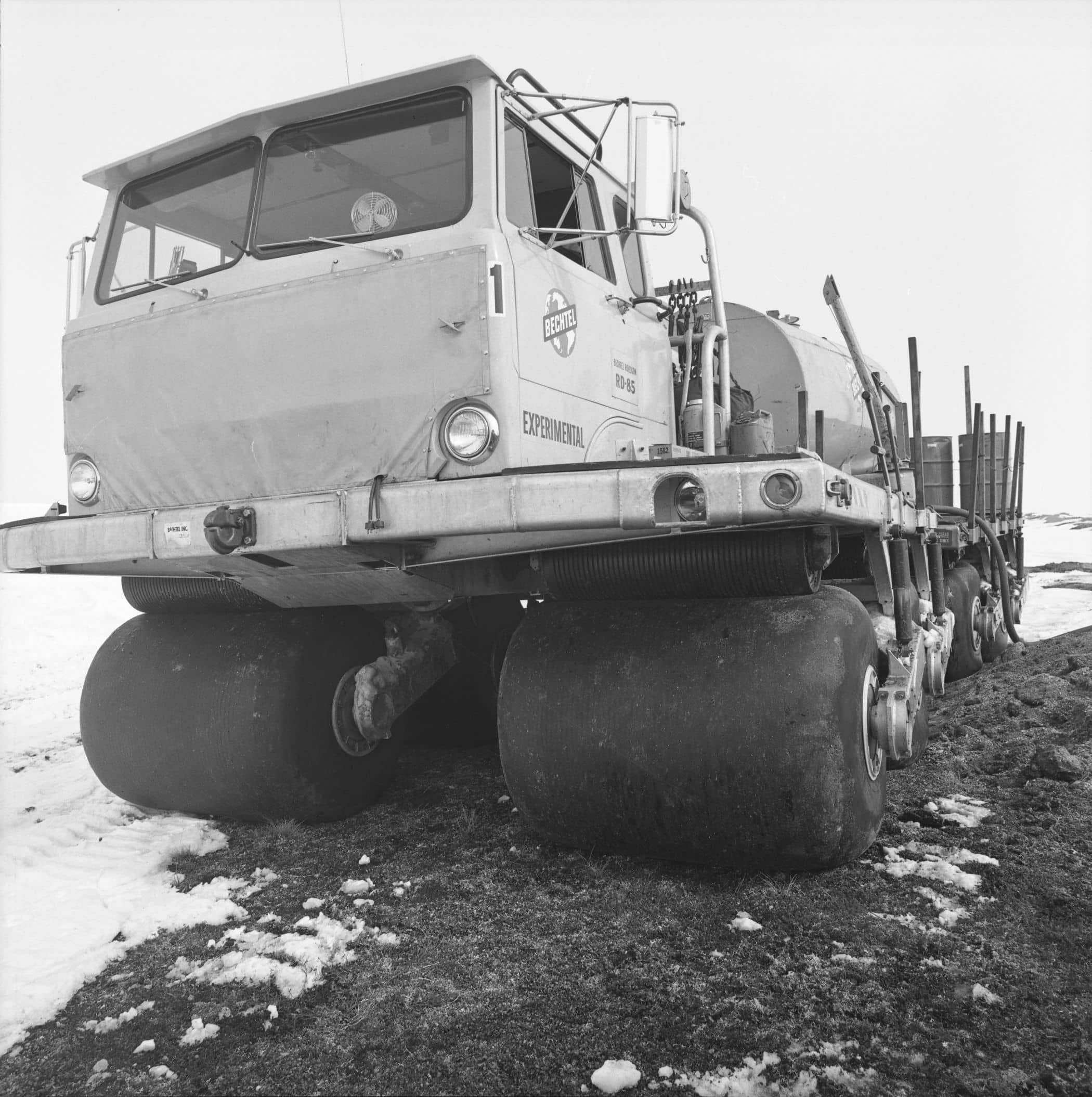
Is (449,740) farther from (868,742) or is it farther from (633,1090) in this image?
(633,1090)

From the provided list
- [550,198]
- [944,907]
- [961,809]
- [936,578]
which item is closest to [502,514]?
[550,198]

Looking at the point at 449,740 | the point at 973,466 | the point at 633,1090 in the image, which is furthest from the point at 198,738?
the point at 973,466

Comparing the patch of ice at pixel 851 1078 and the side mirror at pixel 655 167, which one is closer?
the patch of ice at pixel 851 1078

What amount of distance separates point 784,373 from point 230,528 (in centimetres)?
386

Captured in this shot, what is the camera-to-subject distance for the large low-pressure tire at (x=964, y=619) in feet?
24.0

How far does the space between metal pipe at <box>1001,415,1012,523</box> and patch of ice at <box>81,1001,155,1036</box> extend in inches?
342

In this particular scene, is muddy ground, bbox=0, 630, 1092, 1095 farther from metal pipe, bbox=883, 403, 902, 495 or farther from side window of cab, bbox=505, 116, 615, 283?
side window of cab, bbox=505, 116, 615, 283

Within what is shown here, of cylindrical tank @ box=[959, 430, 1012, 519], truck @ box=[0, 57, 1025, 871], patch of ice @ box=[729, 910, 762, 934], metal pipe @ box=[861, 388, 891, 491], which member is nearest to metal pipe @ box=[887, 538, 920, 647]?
truck @ box=[0, 57, 1025, 871]

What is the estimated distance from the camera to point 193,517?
3.69 metres

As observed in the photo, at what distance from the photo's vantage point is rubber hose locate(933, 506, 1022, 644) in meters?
7.52

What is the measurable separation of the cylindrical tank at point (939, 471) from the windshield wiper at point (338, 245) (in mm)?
6222

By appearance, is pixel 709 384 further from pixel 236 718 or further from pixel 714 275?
pixel 236 718

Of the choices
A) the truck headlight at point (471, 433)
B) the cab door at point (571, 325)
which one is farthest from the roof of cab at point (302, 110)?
the truck headlight at point (471, 433)

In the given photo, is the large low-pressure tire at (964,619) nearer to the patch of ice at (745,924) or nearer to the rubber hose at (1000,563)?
the rubber hose at (1000,563)
